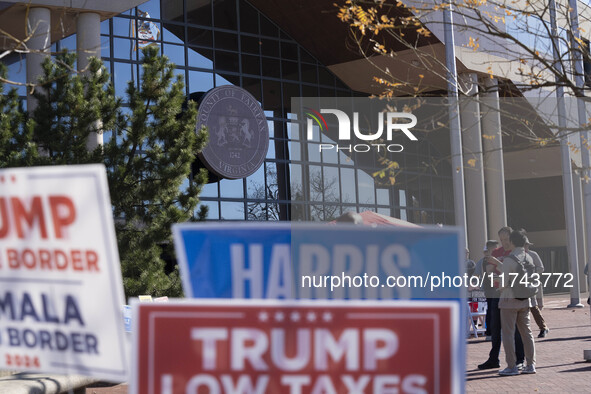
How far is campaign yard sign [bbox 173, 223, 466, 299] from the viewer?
105 inches

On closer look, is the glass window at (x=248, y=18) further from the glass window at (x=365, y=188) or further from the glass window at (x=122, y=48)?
the glass window at (x=365, y=188)

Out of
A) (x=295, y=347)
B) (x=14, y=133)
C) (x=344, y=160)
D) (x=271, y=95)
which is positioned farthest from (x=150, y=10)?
(x=295, y=347)

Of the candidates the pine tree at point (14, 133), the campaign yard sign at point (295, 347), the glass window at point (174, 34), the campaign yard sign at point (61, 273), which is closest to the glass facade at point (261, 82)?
the glass window at point (174, 34)

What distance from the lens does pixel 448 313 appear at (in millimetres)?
2395

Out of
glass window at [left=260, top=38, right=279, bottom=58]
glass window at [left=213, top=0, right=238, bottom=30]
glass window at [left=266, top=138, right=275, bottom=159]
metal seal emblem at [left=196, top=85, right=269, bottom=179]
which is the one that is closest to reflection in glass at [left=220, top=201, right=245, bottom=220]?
metal seal emblem at [left=196, top=85, right=269, bottom=179]

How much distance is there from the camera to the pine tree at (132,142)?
45.5 feet

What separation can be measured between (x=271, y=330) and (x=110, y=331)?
0.56 metres

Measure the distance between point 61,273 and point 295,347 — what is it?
802mm

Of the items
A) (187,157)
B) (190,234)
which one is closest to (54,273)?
(190,234)

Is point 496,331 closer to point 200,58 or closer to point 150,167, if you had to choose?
point 150,167

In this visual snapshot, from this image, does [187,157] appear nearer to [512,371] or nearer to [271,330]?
[512,371]

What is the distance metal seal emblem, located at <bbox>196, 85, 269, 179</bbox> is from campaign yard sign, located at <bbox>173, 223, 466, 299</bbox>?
69.3 feet

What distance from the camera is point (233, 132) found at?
24688mm

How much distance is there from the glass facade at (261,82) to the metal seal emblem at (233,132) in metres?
0.65
